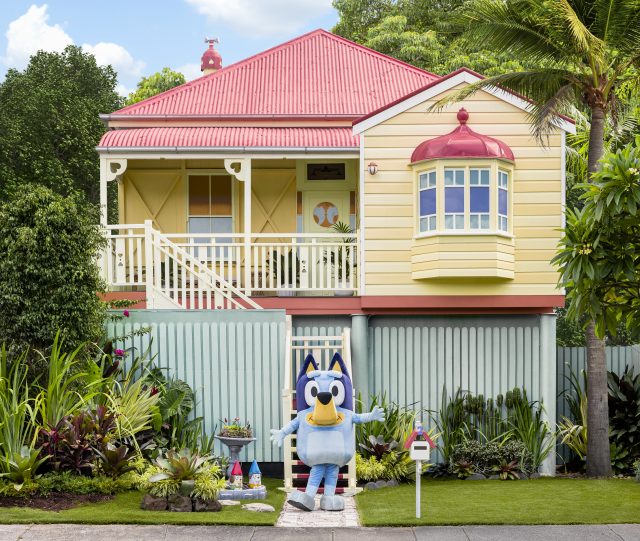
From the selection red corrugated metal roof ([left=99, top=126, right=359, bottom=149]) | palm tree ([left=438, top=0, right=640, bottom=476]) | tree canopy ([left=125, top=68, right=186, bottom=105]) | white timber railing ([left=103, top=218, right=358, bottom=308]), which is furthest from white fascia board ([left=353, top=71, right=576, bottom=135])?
tree canopy ([left=125, top=68, right=186, bottom=105])

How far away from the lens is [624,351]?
615 inches

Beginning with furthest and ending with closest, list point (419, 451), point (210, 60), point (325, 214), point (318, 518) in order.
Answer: point (210, 60), point (325, 214), point (318, 518), point (419, 451)

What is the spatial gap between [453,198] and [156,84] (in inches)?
967

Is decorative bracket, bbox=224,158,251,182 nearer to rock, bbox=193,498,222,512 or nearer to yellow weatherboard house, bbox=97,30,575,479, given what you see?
yellow weatherboard house, bbox=97,30,575,479

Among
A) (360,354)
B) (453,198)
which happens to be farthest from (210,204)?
(453,198)

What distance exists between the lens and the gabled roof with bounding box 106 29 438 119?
754 inches

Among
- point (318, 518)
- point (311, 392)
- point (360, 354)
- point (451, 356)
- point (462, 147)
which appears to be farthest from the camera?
point (451, 356)

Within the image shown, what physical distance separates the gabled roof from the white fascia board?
4022mm

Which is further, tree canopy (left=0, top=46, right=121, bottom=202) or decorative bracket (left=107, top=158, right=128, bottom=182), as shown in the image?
tree canopy (left=0, top=46, right=121, bottom=202)

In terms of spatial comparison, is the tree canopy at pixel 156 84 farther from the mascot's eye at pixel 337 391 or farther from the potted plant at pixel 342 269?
the mascot's eye at pixel 337 391

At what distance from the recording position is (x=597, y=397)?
14188mm

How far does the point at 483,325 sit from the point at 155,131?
710 cm

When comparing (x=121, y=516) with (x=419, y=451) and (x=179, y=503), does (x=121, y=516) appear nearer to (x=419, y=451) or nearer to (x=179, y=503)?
(x=179, y=503)

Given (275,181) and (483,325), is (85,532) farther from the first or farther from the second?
(275,181)
